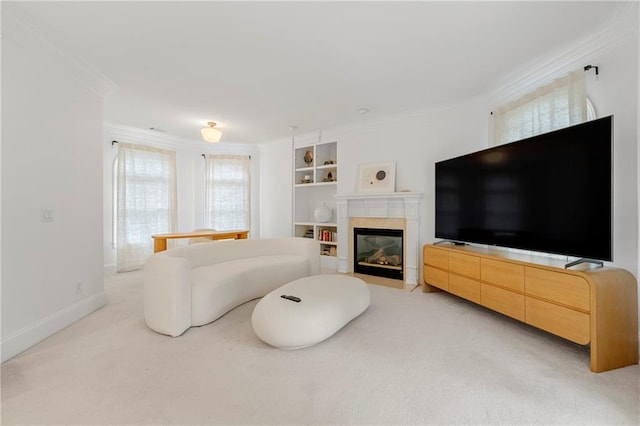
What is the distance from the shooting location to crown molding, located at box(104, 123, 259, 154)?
4.74 meters

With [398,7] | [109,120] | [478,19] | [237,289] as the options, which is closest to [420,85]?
[478,19]

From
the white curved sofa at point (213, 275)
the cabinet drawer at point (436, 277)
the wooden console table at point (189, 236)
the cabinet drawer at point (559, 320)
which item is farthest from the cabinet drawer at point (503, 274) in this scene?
the wooden console table at point (189, 236)

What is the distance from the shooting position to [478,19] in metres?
2.10

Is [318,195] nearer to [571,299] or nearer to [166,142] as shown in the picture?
[166,142]

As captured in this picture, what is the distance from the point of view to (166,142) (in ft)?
17.6

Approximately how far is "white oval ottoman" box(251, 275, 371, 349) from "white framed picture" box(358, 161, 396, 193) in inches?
86.9

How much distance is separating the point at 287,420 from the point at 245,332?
3.73ft

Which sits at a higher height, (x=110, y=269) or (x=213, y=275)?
(x=213, y=275)

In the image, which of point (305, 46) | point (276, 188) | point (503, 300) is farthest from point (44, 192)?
point (503, 300)

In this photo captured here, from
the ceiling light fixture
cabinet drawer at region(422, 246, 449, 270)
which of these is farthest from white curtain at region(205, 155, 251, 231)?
cabinet drawer at region(422, 246, 449, 270)

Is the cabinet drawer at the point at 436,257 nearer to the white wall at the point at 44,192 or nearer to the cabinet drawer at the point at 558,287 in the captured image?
the cabinet drawer at the point at 558,287

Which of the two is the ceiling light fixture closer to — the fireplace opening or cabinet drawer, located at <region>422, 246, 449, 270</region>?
the fireplace opening

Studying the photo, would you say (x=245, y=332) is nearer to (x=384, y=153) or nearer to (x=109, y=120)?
(x=384, y=153)

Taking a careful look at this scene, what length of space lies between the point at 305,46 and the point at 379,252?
10.4 ft
